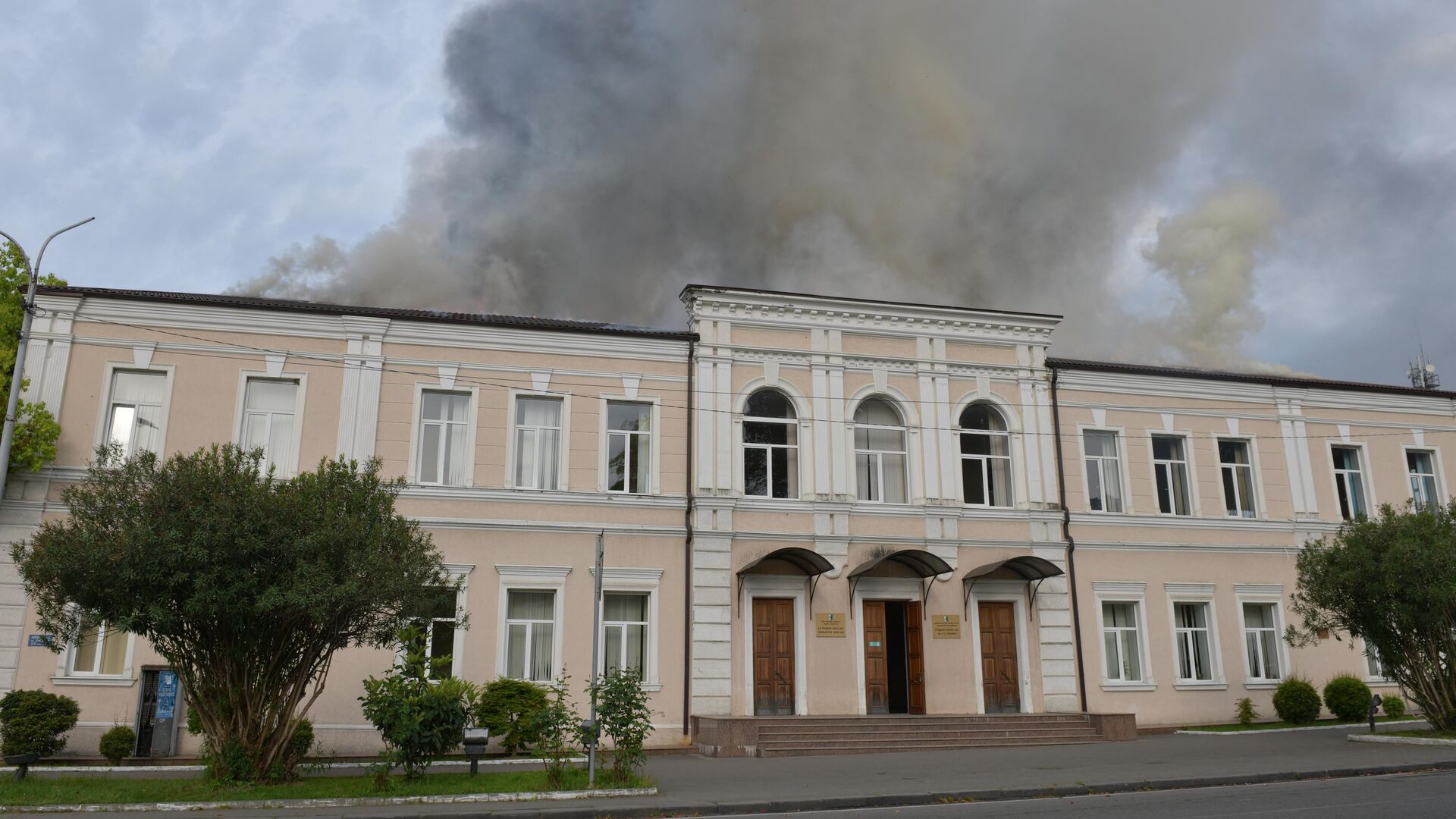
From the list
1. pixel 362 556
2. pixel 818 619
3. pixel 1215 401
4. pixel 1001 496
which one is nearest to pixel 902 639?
pixel 818 619

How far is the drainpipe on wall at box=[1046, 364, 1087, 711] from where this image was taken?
2680 centimetres

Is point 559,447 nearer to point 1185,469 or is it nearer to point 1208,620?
point 1185,469

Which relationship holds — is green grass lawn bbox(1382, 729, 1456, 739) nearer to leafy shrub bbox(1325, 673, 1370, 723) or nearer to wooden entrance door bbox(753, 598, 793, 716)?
leafy shrub bbox(1325, 673, 1370, 723)

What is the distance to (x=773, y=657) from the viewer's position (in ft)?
82.2

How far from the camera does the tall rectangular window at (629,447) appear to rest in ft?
84.5

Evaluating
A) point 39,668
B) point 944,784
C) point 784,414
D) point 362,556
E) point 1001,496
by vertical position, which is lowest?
point 944,784

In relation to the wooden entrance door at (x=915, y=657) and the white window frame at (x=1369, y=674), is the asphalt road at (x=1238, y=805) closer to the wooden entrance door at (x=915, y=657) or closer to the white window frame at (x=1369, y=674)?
the wooden entrance door at (x=915, y=657)

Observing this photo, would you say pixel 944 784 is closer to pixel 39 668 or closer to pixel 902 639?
pixel 902 639

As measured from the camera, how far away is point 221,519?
48.5 ft

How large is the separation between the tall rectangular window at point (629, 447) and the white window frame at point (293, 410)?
740 centimetres

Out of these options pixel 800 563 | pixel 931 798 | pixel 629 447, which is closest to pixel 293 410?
pixel 629 447

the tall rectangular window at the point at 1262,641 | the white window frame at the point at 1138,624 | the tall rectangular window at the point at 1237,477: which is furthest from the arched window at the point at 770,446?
the tall rectangular window at the point at 1262,641

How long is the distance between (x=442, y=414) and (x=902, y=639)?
13220mm

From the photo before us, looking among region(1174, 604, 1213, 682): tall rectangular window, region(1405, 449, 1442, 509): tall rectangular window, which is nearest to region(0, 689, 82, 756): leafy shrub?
region(1174, 604, 1213, 682): tall rectangular window
